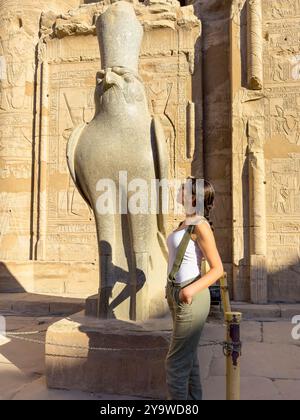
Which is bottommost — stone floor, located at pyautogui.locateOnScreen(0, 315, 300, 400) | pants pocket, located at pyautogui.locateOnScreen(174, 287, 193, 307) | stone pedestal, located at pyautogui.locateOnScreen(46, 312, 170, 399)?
stone floor, located at pyautogui.locateOnScreen(0, 315, 300, 400)

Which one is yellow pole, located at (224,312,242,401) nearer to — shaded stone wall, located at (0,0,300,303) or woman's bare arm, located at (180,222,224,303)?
woman's bare arm, located at (180,222,224,303)

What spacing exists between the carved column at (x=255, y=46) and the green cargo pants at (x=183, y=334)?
636 centimetres

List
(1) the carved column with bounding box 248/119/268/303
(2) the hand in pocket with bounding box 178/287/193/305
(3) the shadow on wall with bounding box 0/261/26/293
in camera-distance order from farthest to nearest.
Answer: (3) the shadow on wall with bounding box 0/261/26/293 → (1) the carved column with bounding box 248/119/268/303 → (2) the hand in pocket with bounding box 178/287/193/305

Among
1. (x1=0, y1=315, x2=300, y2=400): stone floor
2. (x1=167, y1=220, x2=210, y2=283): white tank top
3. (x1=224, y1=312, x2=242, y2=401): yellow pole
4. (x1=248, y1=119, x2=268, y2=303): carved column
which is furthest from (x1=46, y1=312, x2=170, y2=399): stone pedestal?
(x1=248, y1=119, x2=268, y2=303): carved column

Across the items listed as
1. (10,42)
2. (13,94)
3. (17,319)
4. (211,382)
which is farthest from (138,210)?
(10,42)

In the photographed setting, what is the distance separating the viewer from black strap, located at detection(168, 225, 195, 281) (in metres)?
2.51

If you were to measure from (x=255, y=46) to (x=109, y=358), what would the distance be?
6.69 m

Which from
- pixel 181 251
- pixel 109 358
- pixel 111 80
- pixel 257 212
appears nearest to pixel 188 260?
pixel 181 251

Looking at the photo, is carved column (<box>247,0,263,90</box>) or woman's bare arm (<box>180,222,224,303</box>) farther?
carved column (<box>247,0,263,90</box>)

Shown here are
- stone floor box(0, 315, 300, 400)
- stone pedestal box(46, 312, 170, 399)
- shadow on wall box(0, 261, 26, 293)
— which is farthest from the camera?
shadow on wall box(0, 261, 26, 293)

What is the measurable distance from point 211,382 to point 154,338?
2.87 feet

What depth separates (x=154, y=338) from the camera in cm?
339

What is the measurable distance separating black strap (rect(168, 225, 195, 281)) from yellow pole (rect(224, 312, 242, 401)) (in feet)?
1.30

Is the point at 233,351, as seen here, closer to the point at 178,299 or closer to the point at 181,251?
the point at 178,299
